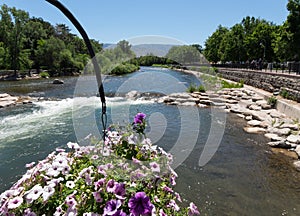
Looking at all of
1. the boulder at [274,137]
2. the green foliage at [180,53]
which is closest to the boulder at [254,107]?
the boulder at [274,137]

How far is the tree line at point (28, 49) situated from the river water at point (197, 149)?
60.6 feet

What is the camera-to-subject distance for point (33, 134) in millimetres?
8055

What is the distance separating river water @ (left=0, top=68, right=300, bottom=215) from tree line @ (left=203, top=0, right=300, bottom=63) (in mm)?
9089

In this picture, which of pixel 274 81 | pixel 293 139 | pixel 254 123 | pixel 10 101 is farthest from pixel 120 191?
pixel 274 81

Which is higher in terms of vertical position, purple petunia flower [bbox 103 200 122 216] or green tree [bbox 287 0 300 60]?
green tree [bbox 287 0 300 60]

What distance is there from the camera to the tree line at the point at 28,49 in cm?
3250

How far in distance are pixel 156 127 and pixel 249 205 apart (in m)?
5.53

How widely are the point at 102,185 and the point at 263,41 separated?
30093 mm

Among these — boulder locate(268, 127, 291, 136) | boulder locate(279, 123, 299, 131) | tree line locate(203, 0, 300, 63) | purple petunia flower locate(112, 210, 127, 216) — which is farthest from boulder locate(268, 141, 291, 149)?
tree line locate(203, 0, 300, 63)

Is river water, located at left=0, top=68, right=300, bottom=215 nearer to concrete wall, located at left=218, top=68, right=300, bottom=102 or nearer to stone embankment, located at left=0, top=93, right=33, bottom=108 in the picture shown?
stone embankment, located at left=0, top=93, right=33, bottom=108

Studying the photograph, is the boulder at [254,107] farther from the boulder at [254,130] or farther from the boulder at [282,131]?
the boulder at [282,131]

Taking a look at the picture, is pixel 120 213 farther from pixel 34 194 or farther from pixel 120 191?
pixel 34 194

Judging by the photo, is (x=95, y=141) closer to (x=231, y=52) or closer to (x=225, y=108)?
(x=225, y=108)

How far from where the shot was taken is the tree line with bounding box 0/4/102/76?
32500mm
